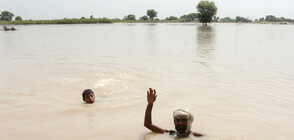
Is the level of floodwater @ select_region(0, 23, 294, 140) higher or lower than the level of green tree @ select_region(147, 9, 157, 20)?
lower

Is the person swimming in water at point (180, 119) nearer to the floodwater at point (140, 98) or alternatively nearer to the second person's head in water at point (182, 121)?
the second person's head in water at point (182, 121)

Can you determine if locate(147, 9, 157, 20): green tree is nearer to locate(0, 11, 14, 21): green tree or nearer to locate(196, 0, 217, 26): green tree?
locate(0, 11, 14, 21): green tree

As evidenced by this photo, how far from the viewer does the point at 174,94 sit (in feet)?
23.4

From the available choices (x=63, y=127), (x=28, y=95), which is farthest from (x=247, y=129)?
(x=28, y=95)

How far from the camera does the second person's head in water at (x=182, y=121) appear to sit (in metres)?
3.88

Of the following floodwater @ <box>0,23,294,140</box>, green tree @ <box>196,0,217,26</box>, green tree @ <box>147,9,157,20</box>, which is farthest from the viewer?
green tree @ <box>147,9,157,20</box>

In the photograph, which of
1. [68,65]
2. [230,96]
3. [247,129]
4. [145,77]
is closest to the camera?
[247,129]

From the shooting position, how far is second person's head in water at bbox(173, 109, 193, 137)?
3883mm

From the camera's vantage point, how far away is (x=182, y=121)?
399cm

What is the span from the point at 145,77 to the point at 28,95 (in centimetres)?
387

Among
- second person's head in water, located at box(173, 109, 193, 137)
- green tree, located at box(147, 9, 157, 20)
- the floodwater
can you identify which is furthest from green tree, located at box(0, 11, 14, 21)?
second person's head in water, located at box(173, 109, 193, 137)

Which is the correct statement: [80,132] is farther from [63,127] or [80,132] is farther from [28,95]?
[28,95]

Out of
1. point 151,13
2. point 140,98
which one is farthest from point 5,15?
point 140,98

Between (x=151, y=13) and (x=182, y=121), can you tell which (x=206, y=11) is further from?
(x=151, y=13)
